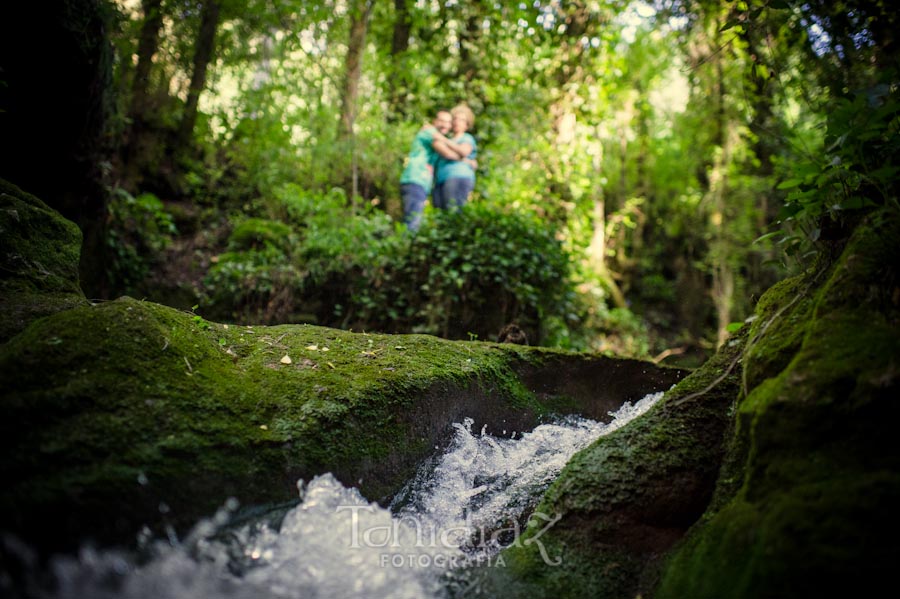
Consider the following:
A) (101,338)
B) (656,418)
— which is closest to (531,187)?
(656,418)

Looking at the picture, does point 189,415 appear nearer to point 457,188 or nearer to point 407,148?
point 457,188

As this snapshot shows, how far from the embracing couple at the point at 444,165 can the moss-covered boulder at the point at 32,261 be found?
4.86 metres

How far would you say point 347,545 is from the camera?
201 cm

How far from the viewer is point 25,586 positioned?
1.39 metres

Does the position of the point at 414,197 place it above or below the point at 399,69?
A: below

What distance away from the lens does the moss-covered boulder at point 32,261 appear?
A: 8.19 feet

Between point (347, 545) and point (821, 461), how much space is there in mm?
1641

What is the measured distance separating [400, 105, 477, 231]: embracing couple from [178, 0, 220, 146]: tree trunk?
15.4 feet

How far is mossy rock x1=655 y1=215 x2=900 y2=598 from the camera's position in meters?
1.38

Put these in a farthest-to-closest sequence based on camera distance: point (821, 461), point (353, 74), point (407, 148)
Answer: point (407, 148), point (353, 74), point (821, 461)

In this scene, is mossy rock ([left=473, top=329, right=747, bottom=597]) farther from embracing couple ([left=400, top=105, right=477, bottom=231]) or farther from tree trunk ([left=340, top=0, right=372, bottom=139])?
tree trunk ([left=340, top=0, right=372, bottom=139])

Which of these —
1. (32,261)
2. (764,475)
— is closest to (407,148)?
(32,261)

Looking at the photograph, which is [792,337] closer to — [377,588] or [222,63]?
[377,588]

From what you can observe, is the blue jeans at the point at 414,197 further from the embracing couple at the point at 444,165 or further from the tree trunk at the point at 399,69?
the tree trunk at the point at 399,69
